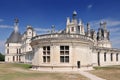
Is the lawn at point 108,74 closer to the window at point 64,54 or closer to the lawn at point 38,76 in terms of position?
the lawn at point 38,76

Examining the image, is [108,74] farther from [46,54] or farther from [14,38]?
[14,38]

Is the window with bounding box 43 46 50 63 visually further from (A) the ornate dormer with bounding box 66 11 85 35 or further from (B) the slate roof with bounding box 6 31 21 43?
(B) the slate roof with bounding box 6 31 21 43

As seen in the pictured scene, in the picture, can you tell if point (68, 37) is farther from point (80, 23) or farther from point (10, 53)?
point (10, 53)

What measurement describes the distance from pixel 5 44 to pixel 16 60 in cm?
1025

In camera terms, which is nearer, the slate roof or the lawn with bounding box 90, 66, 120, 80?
the lawn with bounding box 90, 66, 120, 80

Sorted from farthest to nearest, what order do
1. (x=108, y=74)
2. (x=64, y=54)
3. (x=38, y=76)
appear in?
(x=64, y=54), (x=108, y=74), (x=38, y=76)

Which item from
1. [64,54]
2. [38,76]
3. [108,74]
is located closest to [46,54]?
[64,54]

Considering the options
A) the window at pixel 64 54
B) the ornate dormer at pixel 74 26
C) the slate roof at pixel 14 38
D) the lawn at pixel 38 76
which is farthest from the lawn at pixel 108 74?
the slate roof at pixel 14 38

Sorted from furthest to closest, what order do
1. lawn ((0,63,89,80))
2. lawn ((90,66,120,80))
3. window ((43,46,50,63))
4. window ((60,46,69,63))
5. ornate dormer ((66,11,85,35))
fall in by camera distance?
ornate dormer ((66,11,85,35)) < window ((43,46,50,63)) < window ((60,46,69,63)) < lawn ((90,66,120,80)) < lawn ((0,63,89,80))

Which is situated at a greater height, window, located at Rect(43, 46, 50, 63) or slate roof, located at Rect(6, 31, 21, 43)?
slate roof, located at Rect(6, 31, 21, 43)

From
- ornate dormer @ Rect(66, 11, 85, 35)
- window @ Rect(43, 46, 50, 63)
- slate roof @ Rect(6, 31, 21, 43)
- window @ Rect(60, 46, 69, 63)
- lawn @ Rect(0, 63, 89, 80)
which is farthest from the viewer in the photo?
slate roof @ Rect(6, 31, 21, 43)

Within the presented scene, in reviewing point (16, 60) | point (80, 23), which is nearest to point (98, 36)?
point (80, 23)

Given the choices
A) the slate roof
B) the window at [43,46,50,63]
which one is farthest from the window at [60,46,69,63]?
the slate roof

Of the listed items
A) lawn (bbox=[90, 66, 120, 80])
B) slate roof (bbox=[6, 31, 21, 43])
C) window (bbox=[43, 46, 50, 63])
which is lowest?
lawn (bbox=[90, 66, 120, 80])
